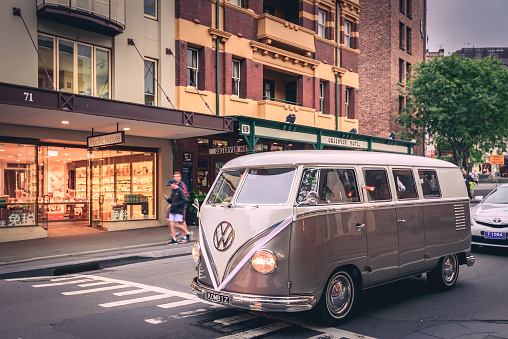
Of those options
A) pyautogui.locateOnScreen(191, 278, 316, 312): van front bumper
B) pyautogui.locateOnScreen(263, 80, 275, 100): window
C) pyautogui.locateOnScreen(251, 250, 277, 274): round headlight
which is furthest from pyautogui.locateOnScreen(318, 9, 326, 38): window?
pyautogui.locateOnScreen(191, 278, 316, 312): van front bumper

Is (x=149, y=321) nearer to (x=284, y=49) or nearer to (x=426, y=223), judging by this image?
(x=426, y=223)

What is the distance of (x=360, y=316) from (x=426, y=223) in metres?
1.99

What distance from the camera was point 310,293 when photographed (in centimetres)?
545

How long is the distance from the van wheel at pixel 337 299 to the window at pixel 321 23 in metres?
20.5

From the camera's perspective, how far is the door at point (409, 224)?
687 cm

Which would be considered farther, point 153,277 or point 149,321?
point 153,277

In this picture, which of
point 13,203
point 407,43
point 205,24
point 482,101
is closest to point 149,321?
point 13,203

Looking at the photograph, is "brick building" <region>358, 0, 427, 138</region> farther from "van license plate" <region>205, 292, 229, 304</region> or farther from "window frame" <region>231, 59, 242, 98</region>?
"van license plate" <region>205, 292, 229, 304</region>

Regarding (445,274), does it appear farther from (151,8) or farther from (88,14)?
(151,8)

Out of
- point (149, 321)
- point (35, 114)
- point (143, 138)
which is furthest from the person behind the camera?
point (143, 138)

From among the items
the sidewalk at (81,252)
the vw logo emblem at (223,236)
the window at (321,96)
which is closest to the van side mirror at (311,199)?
the vw logo emblem at (223,236)

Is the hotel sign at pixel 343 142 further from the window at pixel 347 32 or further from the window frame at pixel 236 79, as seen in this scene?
the window at pixel 347 32

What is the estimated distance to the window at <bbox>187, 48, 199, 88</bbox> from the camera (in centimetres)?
1861

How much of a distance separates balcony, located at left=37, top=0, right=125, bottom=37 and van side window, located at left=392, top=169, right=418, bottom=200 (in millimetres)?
11368
